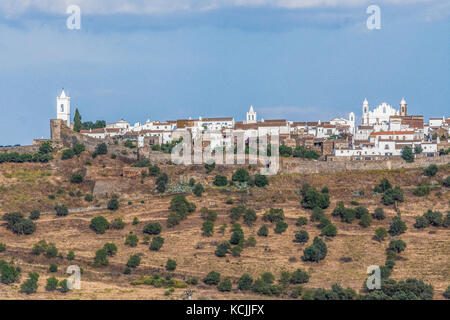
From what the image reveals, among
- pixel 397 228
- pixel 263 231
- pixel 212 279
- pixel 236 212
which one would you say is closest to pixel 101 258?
pixel 212 279

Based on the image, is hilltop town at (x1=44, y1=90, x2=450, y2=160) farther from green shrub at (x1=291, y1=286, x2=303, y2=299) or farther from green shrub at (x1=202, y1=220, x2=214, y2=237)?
green shrub at (x1=291, y1=286, x2=303, y2=299)

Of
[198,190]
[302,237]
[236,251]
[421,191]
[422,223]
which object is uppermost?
[198,190]

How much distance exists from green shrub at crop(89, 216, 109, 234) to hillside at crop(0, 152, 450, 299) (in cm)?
27

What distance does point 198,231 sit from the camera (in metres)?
54.3

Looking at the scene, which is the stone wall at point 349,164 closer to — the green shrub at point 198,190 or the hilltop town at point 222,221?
the hilltop town at point 222,221

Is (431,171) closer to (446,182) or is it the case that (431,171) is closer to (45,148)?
(446,182)

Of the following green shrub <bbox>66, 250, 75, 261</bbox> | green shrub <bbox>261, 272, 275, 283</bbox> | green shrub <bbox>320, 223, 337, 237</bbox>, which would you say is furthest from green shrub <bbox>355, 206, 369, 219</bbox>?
green shrub <bbox>66, 250, 75, 261</bbox>

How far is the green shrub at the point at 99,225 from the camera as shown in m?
54.4

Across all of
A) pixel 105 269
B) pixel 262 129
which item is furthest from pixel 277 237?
pixel 262 129

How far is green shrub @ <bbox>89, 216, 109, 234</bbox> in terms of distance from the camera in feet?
179

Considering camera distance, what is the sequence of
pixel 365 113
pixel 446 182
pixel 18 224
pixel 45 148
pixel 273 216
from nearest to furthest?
pixel 18 224
pixel 273 216
pixel 446 182
pixel 45 148
pixel 365 113

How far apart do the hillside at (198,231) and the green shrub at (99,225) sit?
27 cm

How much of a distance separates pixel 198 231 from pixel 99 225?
549 centimetres

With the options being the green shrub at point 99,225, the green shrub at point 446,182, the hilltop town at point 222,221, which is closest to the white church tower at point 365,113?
the hilltop town at point 222,221
